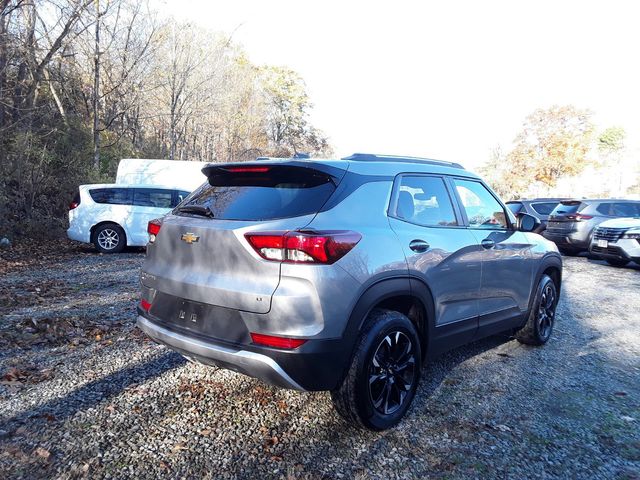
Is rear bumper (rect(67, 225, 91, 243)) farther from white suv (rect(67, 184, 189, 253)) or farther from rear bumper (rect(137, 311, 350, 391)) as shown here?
rear bumper (rect(137, 311, 350, 391))

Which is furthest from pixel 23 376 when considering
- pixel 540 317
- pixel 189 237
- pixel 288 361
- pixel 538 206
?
pixel 538 206

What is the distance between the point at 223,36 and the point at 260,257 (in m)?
24.6

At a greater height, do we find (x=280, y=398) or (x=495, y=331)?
(x=495, y=331)

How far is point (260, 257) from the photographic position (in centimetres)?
266

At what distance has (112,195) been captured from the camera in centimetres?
1142

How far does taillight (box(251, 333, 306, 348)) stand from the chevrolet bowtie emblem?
75cm

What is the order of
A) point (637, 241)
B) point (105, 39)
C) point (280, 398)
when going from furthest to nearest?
point (105, 39), point (637, 241), point (280, 398)

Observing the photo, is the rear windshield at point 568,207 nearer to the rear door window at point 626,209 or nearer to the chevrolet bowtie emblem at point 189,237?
the rear door window at point 626,209

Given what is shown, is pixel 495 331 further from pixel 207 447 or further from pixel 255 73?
pixel 255 73

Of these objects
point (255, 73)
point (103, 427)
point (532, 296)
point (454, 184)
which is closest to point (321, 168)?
point (454, 184)

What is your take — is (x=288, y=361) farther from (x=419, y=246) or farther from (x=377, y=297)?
(x=419, y=246)

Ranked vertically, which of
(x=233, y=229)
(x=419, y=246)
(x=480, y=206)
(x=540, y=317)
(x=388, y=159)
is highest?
(x=388, y=159)

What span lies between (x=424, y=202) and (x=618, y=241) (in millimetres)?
9016

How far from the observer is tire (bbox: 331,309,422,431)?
2826 millimetres
